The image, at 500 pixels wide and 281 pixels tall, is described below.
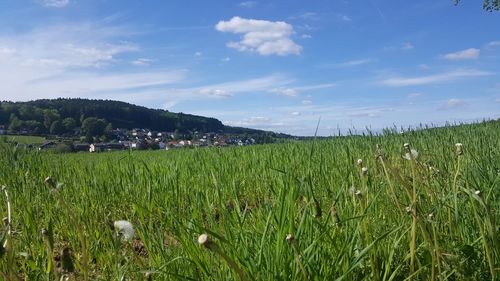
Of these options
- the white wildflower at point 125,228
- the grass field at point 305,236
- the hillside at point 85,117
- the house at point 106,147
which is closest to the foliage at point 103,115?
the hillside at point 85,117

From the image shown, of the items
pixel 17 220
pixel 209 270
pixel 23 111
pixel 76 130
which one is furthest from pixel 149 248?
pixel 23 111

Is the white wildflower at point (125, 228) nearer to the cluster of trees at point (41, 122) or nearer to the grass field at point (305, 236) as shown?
the grass field at point (305, 236)

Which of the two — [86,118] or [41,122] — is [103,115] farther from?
[41,122]

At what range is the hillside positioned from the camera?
7012 centimetres

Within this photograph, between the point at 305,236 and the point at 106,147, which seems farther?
the point at 106,147

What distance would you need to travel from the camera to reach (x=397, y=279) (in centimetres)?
188

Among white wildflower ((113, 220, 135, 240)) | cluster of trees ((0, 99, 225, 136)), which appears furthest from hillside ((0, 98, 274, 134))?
white wildflower ((113, 220, 135, 240))

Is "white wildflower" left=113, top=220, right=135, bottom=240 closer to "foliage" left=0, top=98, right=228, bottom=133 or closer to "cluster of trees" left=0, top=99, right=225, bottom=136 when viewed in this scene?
"cluster of trees" left=0, top=99, right=225, bottom=136

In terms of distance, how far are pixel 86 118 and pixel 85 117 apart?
458 centimetres

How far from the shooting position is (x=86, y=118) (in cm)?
8262

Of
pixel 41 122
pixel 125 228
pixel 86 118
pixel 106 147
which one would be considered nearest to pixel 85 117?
pixel 86 118

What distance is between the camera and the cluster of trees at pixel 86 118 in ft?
224

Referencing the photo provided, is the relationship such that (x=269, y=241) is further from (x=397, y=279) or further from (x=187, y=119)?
(x=187, y=119)

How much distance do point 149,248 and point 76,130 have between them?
69862 millimetres
